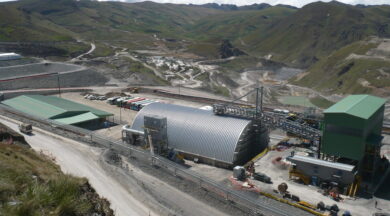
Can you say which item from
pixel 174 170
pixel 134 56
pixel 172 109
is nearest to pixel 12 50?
pixel 134 56

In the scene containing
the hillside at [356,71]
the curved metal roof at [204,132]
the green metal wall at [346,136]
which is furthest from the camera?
the hillside at [356,71]

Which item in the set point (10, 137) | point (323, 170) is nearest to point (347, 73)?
point (323, 170)

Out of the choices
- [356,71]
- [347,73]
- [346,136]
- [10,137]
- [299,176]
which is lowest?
[299,176]

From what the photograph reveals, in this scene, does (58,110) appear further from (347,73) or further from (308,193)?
(347,73)

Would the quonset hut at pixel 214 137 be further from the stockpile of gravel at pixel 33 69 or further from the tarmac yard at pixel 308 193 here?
the stockpile of gravel at pixel 33 69

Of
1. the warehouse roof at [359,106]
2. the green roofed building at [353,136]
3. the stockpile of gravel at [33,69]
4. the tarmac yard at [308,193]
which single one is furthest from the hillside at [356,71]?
the stockpile of gravel at [33,69]

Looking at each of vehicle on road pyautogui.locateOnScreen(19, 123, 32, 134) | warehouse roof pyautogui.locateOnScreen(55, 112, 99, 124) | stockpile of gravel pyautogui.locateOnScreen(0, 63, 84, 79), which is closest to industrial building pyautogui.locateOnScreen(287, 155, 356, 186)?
vehicle on road pyautogui.locateOnScreen(19, 123, 32, 134)

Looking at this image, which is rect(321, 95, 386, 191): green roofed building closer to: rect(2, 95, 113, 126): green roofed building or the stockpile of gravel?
rect(2, 95, 113, 126): green roofed building

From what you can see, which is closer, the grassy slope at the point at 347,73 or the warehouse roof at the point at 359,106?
the warehouse roof at the point at 359,106
